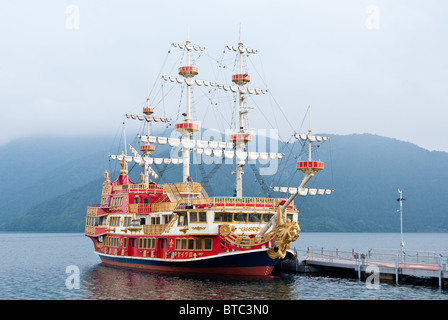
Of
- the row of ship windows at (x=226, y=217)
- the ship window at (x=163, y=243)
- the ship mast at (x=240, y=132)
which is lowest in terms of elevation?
the ship window at (x=163, y=243)

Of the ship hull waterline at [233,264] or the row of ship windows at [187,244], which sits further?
the row of ship windows at [187,244]

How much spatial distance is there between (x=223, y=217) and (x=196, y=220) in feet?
7.60

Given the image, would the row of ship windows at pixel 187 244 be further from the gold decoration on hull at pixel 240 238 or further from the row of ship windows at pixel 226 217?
→ the gold decoration on hull at pixel 240 238

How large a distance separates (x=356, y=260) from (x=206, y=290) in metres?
15.9

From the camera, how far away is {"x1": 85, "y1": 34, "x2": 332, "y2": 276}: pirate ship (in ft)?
152

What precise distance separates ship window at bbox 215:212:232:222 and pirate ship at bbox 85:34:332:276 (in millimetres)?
84

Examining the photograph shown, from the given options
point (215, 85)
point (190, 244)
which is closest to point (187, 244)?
point (190, 244)

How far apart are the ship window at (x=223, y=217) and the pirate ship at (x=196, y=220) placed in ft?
0.27

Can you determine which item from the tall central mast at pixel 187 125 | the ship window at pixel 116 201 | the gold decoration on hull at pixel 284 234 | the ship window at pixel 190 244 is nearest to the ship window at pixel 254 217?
the gold decoration on hull at pixel 284 234

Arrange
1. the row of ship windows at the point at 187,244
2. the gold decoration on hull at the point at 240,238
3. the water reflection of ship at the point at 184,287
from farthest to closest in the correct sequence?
1. the row of ship windows at the point at 187,244
2. the gold decoration on hull at the point at 240,238
3. the water reflection of ship at the point at 184,287

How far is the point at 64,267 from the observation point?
6800cm

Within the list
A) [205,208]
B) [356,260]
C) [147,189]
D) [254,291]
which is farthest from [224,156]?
[254,291]

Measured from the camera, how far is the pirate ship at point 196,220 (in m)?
46.3

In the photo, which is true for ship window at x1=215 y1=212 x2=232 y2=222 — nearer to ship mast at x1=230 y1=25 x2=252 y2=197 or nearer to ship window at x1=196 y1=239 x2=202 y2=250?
ship window at x1=196 y1=239 x2=202 y2=250
